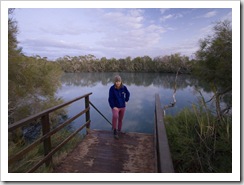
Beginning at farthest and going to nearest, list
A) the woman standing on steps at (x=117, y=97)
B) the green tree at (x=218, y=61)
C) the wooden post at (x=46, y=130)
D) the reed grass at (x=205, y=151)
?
the green tree at (x=218, y=61)
the woman standing on steps at (x=117, y=97)
the reed grass at (x=205, y=151)
the wooden post at (x=46, y=130)

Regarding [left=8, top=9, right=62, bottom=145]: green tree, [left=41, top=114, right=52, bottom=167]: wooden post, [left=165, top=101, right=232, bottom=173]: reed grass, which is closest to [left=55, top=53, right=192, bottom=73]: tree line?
[left=8, top=9, right=62, bottom=145]: green tree

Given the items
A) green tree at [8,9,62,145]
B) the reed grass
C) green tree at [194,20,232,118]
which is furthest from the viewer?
green tree at [8,9,62,145]

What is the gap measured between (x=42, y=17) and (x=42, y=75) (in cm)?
985

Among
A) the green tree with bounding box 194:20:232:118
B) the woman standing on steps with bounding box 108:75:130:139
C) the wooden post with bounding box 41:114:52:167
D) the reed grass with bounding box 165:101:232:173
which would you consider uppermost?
the green tree with bounding box 194:20:232:118

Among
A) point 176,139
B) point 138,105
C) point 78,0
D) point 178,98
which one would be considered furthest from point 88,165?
point 178,98

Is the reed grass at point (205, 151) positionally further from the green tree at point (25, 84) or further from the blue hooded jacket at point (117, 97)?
Answer: the green tree at point (25, 84)

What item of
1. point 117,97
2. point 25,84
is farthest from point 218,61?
point 25,84

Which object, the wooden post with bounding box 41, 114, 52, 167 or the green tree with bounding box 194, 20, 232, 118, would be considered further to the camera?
the green tree with bounding box 194, 20, 232, 118

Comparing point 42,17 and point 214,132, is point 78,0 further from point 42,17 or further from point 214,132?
point 214,132

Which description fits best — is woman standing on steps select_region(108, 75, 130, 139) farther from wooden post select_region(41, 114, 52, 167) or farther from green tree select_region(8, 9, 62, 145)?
green tree select_region(8, 9, 62, 145)

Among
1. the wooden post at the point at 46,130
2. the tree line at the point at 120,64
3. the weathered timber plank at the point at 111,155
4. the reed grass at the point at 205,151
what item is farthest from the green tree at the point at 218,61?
the tree line at the point at 120,64

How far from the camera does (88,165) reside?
2.94 metres

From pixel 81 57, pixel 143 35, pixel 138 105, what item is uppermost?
pixel 81 57

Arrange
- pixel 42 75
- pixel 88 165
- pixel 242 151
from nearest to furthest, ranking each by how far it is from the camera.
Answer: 1. pixel 242 151
2. pixel 88 165
3. pixel 42 75
